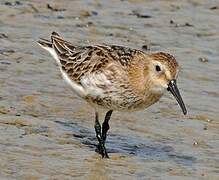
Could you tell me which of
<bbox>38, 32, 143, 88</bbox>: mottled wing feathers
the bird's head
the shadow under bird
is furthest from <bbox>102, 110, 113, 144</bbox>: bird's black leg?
the bird's head

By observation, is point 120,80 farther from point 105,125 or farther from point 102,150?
point 102,150

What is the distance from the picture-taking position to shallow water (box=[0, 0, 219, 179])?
30.8ft

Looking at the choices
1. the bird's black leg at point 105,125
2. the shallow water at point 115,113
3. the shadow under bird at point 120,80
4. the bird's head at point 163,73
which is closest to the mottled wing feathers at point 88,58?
the shadow under bird at point 120,80

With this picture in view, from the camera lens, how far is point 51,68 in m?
12.3

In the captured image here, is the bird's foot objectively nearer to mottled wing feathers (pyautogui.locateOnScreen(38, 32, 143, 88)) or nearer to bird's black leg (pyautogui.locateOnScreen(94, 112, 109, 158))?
bird's black leg (pyautogui.locateOnScreen(94, 112, 109, 158))

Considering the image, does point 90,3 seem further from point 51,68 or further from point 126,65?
point 126,65

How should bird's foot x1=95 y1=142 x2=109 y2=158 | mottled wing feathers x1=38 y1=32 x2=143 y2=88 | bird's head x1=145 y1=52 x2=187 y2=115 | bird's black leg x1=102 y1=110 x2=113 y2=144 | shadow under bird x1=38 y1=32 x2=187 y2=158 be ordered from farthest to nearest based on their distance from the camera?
bird's black leg x1=102 y1=110 x2=113 y2=144, mottled wing feathers x1=38 y1=32 x2=143 y2=88, bird's foot x1=95 y1=142 x2=109 y2=158, shadow under bird x1=38 y1=32 x2=187 y2=158, bird's head x1=145 y1=52 x2=187 y2=115

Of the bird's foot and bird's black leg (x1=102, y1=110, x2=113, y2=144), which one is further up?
bird's black leg (x1=102, y1=110, x2=113, y2=144)

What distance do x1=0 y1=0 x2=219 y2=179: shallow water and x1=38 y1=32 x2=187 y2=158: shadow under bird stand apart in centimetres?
45

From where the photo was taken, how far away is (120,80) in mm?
9648

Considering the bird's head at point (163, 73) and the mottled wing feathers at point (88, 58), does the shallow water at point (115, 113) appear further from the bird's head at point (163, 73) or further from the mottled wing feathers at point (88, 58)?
the bird's head at point (163, 73)

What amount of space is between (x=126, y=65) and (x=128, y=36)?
429 centimetres

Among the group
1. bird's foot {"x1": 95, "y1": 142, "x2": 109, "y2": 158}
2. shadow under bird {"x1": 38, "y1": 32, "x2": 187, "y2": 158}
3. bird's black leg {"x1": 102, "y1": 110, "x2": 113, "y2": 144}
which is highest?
shadow under bird {"x1": 38, "y1": 32, "x2": 187, "y2": 158}

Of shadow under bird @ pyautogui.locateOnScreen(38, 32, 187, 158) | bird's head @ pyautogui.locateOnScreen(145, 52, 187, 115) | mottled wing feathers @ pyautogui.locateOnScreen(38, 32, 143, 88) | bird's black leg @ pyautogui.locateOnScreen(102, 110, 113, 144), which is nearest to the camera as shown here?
bird's head @ pyautogui.locateOnScreen(145, 52, 187, 115)
